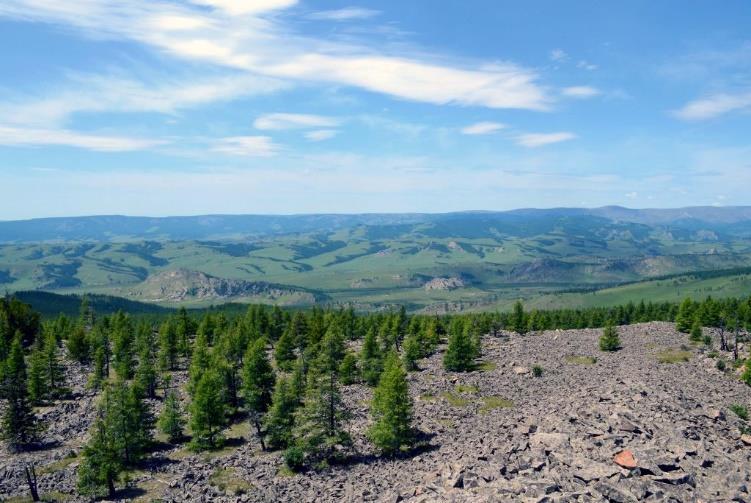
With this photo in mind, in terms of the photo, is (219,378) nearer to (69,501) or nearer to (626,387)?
(69,501)

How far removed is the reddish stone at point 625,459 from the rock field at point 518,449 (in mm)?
166

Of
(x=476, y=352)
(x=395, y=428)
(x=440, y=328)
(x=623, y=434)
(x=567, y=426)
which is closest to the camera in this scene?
(x=623, y=434)

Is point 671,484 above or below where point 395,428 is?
above

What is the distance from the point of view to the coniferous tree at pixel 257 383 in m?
82.8

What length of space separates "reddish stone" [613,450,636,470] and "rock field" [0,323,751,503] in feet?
0.54

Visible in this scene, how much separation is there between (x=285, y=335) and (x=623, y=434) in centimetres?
8112

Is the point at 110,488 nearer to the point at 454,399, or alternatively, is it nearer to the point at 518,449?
the point at 518,449

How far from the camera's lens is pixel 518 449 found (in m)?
53.2

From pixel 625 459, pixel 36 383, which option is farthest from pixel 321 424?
pixel 36 383

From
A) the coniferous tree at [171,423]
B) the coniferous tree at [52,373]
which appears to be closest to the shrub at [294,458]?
the coniferous tree at [171,423]

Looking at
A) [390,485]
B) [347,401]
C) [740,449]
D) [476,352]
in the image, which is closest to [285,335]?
[347,401]

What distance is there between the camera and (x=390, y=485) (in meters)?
57.8

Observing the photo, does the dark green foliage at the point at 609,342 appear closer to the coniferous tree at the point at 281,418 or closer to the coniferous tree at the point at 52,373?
the coniferous tree at the point at 281,418

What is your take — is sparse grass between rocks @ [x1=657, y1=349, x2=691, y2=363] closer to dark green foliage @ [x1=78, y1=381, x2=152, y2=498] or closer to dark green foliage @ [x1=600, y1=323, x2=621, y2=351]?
dark green foliage @ [x1=600, y1=323, x2=621, y2=351]
